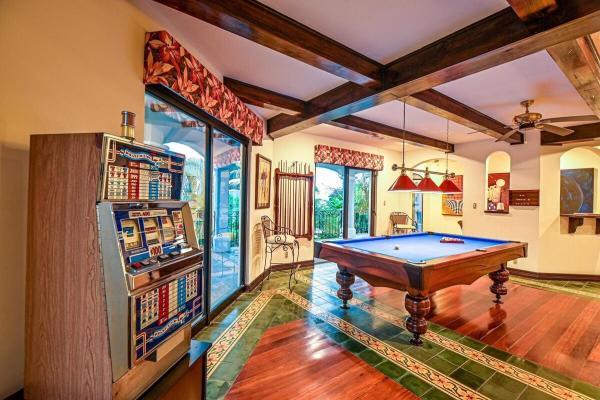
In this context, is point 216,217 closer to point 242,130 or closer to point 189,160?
point 189,160

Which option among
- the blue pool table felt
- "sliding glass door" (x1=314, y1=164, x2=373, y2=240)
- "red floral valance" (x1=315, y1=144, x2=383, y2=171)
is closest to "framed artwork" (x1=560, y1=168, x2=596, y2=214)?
the blue pool table felt

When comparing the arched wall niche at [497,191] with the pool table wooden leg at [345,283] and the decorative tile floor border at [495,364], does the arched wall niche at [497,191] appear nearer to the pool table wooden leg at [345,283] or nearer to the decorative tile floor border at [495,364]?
the decorative tile floor border at [495,364]

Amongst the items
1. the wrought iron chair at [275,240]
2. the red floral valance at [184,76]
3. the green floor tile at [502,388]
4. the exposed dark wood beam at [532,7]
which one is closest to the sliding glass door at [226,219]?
the wrought iron chair at [275,240]

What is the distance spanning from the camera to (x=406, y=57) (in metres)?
2.45

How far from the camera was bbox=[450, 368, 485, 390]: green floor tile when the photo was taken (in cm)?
206

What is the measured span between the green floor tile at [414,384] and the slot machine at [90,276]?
1771mm

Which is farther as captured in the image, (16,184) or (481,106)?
(481,106)

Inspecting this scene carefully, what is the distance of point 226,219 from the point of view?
3.86 m

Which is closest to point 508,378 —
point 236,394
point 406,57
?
point 236,394

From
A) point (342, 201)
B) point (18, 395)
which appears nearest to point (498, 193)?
point (342, 201)

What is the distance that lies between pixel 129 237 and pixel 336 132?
188 inches

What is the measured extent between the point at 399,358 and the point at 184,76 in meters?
2.86

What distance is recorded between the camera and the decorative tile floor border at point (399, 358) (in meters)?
1.98

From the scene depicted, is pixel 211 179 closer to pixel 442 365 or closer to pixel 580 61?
pixel 442 365
